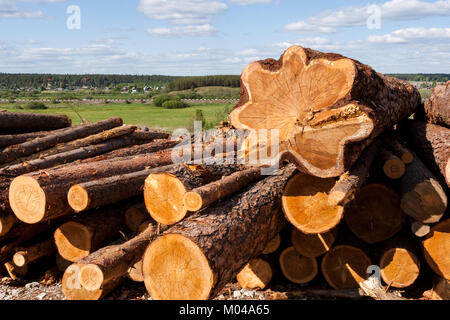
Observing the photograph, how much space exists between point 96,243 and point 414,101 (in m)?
5.40

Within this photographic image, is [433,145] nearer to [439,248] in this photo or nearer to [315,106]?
[439,248]

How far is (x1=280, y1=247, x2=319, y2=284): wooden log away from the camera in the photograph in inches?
199

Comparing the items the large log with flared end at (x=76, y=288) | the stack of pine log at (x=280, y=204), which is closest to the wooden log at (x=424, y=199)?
the stack of pine log at (x=280, y=204)

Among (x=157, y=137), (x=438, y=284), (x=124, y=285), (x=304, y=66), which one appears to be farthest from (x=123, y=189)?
(x=157, y=137)

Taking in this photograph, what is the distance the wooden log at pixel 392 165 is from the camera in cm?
471

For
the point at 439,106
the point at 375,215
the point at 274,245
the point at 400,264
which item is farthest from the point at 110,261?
the point at 439,106

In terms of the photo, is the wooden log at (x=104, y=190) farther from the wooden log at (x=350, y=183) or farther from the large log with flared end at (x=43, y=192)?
the wooden log at (x=350, y=183)

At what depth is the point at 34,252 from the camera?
5152 mm

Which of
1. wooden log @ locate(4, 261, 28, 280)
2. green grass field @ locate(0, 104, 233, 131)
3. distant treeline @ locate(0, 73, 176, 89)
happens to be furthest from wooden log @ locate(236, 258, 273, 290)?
distant treeline @ locate(0, 73, 176, 89)

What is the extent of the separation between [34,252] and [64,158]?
6.91ft

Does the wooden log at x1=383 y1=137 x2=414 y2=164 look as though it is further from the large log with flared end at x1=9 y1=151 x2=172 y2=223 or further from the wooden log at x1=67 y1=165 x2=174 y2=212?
the large log with flared end at x1=9 y1=151 x2=172 y2=223

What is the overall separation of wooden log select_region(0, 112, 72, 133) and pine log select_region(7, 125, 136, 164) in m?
1.57
